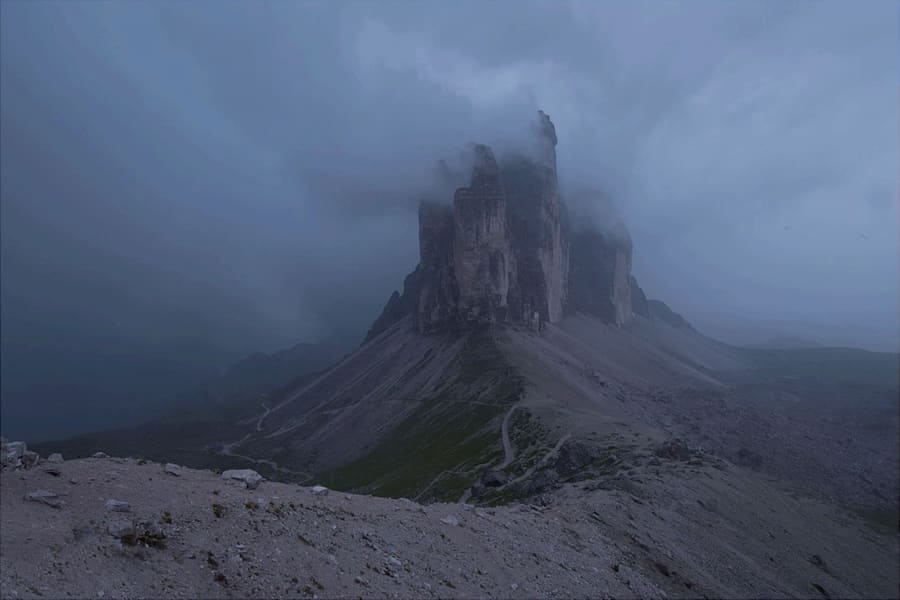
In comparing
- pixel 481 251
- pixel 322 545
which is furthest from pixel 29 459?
pixel 481 251

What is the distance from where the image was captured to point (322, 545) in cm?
1942

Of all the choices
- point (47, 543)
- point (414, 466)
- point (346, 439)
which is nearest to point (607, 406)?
point (414, 466)

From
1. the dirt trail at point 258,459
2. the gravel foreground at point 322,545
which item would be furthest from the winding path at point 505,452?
the dirt trail at point 258,459

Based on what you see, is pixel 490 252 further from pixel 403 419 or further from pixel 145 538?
pixel 145 538

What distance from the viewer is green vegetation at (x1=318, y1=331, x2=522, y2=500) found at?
77.5m

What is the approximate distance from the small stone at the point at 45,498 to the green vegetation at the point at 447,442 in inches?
1932

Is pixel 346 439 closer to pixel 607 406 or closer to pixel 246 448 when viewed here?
pixel 246 448

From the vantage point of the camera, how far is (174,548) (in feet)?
55.7

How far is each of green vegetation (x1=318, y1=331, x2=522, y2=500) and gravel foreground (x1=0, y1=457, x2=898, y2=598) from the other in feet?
113

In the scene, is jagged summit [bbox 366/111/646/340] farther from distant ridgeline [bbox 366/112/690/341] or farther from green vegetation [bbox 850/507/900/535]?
green vegetation [bbox 850/507/900/535]

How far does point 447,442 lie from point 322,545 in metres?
77.7

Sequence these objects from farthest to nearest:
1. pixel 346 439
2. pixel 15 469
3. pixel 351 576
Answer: pixel 346 439, pixel 15 469, pixel 351 576

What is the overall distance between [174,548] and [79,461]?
334 inches

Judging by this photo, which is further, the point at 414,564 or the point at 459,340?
A: the point at 459,340
